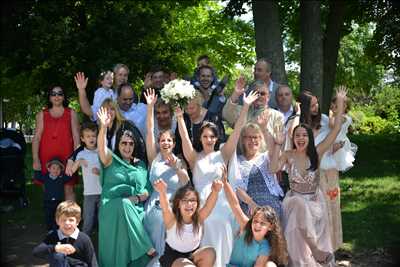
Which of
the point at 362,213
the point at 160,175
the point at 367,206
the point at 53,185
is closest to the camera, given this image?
the point at 160,175

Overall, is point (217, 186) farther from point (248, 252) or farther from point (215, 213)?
point (248, 252)

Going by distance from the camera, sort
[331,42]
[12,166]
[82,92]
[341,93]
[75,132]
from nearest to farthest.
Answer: [341,93] → [75,132] → [82,92] → [12,166] → [331,42]

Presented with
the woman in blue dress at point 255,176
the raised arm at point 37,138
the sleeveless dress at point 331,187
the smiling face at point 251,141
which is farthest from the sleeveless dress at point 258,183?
the raised arm at point 37,138

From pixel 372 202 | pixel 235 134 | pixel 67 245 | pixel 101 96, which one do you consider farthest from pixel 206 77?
pixel 372 202

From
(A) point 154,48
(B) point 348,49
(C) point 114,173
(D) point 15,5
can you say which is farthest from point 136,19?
(B) point 348,49

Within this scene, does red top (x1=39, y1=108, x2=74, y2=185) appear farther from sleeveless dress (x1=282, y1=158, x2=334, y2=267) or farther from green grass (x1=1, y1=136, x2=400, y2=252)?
sleeveless dress (x1=282, y1=158, x2=334, y2=267)

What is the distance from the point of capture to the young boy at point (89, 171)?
22.5 feet

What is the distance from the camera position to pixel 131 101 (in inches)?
288

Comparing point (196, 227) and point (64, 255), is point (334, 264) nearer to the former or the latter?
point (196, 227)

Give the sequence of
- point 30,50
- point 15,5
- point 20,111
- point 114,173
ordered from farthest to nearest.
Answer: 1. point 20,111
2. point 30,50
3. point 15,5
4. point 114,173

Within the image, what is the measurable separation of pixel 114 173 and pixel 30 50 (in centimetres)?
1026

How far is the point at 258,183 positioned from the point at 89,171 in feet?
7.15

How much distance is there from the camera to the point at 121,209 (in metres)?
6.14

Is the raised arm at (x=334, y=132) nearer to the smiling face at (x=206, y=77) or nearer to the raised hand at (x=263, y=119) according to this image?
the raised hand at (x=263, y=119)
